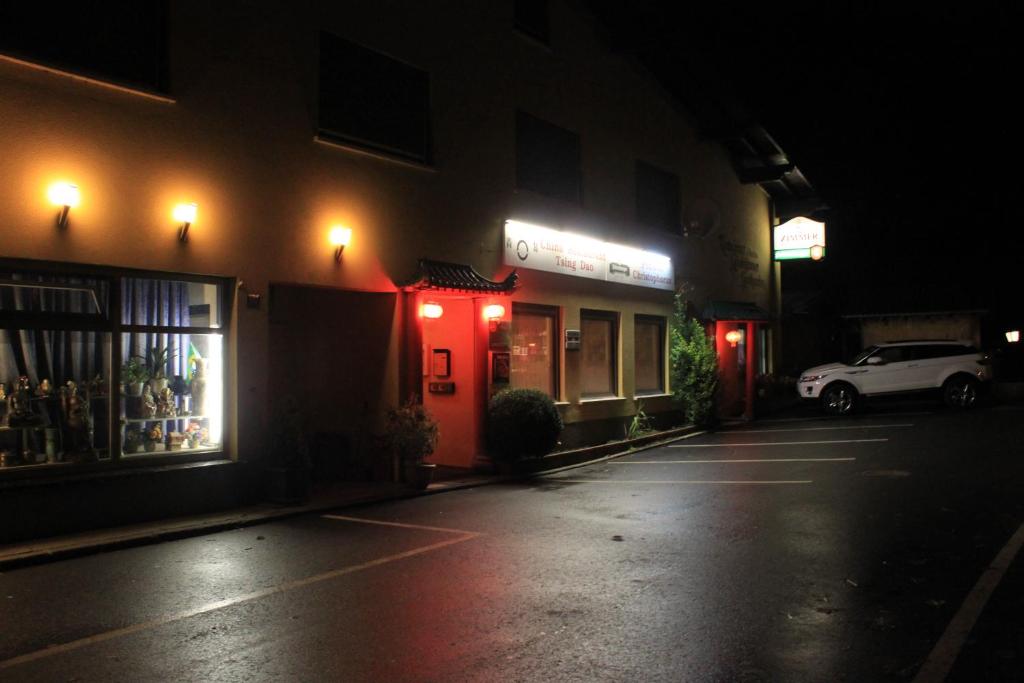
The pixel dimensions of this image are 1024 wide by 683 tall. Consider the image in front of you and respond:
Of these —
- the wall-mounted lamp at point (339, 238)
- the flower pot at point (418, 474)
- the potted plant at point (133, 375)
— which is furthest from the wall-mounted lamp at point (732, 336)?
the potted plant at point (133, 375)

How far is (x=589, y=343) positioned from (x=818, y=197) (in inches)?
578

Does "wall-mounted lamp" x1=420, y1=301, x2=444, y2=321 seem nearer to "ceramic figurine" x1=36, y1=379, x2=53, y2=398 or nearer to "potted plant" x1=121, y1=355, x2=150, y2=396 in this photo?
"potted plant" x1=121, y1=355, x2=150, y2=396

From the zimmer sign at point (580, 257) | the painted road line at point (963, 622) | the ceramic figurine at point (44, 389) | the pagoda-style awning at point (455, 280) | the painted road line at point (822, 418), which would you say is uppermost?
the zimmer sign at point (580, 257)

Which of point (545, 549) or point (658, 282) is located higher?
point (658, 282)

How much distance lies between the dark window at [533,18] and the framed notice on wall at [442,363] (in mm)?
6585

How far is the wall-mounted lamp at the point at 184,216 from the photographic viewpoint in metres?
9.96

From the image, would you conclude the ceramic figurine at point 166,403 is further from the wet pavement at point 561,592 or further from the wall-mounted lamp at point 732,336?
the wall-mounted lamp at point 732,336

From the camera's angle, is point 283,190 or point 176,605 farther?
point 283,190

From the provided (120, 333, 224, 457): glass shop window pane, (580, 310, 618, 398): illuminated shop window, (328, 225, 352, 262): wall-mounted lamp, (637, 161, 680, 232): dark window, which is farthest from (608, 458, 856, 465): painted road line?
(120, 333, 224, 457): glass shop window pane

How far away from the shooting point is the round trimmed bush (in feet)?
44.3

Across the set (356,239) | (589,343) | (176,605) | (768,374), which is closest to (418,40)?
(356,239)

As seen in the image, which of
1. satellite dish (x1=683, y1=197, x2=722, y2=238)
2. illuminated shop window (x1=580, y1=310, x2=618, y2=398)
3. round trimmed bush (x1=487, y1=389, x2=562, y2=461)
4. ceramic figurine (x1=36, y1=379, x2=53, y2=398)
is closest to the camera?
ceramic figurine (x1=36, y1=379, x2=53, y2=398)

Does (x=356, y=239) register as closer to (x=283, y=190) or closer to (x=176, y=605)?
(x=283, y=190)

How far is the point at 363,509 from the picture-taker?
10859 millimetres
